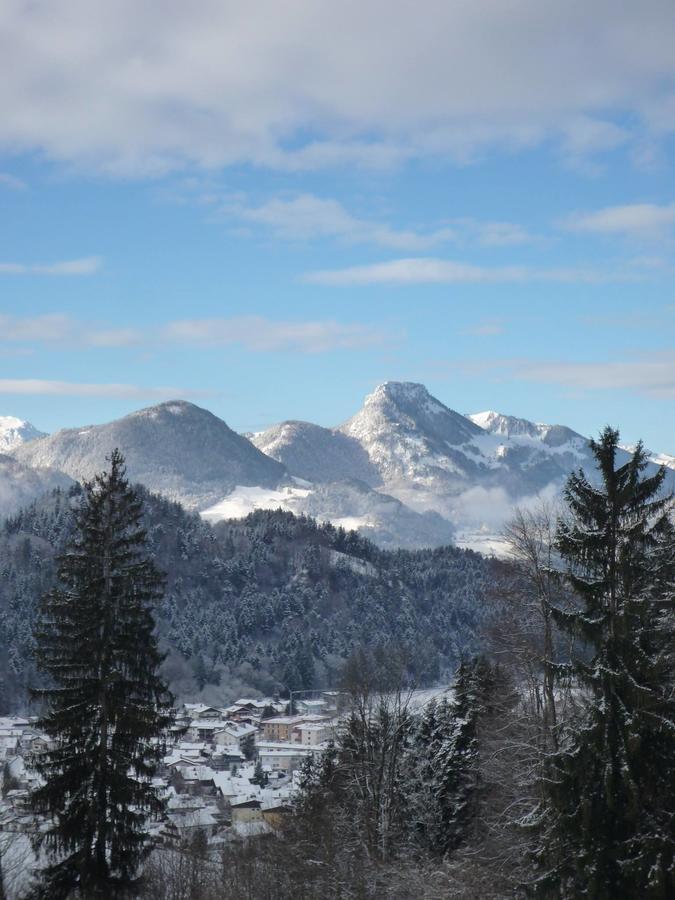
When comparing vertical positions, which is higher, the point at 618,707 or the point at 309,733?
the point at 618,707

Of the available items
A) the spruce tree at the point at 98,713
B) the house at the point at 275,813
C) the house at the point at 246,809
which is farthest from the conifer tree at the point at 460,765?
the house at the point at 246,809

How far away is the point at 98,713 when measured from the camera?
2231cm

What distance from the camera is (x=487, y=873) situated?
968 inches

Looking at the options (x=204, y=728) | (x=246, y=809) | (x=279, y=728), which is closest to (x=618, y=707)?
(x=246, y=809)

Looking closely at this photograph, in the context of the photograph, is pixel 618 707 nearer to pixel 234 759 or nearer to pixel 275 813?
pixel 275 813

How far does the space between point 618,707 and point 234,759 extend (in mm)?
111623

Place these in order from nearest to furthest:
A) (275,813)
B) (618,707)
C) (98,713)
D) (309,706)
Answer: (618,707) → (98,713) → (275,813) → (309,706)

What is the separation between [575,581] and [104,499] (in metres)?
10.9

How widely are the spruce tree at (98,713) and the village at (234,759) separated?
17.4m

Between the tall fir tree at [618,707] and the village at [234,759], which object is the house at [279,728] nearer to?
the village at [234,759]

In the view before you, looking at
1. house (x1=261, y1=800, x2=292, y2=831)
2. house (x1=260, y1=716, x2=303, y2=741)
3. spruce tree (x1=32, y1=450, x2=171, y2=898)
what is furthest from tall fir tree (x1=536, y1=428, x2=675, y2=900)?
house (x1=260, y1=716, x2=303, y2=741)

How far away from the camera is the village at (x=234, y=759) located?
64656 mm

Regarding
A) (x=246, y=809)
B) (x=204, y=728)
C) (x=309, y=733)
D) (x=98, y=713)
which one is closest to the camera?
(x=98, y=713)

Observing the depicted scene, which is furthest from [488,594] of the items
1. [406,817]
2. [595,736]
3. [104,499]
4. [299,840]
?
[406,817]
